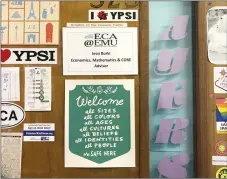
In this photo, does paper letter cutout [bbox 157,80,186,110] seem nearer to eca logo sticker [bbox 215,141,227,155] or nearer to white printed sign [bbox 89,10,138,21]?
eca logo sticker [bbox 215,141,227,155]

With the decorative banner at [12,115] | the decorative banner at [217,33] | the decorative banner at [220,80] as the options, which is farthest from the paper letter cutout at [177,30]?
the decorative banner at [12,115]

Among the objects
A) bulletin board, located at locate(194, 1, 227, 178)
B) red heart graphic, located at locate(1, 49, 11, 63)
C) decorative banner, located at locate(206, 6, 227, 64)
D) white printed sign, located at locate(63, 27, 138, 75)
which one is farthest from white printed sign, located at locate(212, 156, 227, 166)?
red heart graphic, located at locate(1, 49, 11, 63)

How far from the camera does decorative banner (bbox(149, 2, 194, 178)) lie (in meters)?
1.38

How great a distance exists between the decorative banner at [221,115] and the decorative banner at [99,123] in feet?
1.25

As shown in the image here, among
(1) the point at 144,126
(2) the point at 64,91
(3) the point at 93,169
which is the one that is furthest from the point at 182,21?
(3) the point at 93,169

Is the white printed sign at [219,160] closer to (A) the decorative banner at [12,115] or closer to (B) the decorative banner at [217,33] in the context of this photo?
(B) the decorative banner at [217,33]

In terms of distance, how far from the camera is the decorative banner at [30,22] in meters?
1.35

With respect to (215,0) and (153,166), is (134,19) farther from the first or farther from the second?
(153,166)

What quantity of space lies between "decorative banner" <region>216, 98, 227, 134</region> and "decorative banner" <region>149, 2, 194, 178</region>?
0.12 m

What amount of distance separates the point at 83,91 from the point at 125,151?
329 mm

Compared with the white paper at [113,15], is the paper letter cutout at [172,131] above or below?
below

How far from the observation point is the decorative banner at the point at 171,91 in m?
1.38

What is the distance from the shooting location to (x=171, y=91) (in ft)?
4.55

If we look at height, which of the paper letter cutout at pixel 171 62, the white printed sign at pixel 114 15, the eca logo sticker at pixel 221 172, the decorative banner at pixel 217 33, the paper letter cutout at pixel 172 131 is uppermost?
the white printed sign at pixel 114 15
